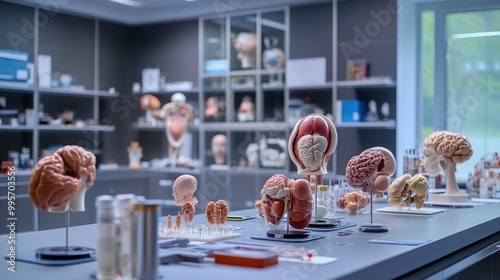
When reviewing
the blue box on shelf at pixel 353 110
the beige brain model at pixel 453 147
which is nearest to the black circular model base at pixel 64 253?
the beige brain model at pixel 453 147

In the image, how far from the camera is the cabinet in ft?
20.9

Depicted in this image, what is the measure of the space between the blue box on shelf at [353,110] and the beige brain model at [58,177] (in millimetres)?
4443

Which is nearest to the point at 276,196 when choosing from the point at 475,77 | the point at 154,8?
the point at 475,77

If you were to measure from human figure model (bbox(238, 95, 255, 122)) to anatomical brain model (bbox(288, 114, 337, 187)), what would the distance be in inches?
163

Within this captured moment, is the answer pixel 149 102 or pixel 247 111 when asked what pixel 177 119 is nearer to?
pixel 149 102

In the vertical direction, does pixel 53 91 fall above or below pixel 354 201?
above

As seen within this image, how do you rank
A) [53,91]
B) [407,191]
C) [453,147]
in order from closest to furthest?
1. [407,191]
2. [453,147]
3. [53,91]

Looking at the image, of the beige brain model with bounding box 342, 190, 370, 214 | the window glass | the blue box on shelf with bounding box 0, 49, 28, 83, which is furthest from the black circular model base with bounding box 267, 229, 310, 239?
the blue box on shelf with bounding box 0, 49, 28, 83

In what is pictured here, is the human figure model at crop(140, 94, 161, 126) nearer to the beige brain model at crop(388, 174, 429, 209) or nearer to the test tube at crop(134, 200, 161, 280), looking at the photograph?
the beige brain model at crop(388, 174, 429, 209)

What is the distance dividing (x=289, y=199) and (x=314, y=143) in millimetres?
367

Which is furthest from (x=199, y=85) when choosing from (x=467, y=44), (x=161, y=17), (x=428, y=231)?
(x=428, y=231)

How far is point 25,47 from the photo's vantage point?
21.0ft

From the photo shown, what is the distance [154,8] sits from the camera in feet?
24.5

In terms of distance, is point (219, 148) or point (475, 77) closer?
point (475, 77)
